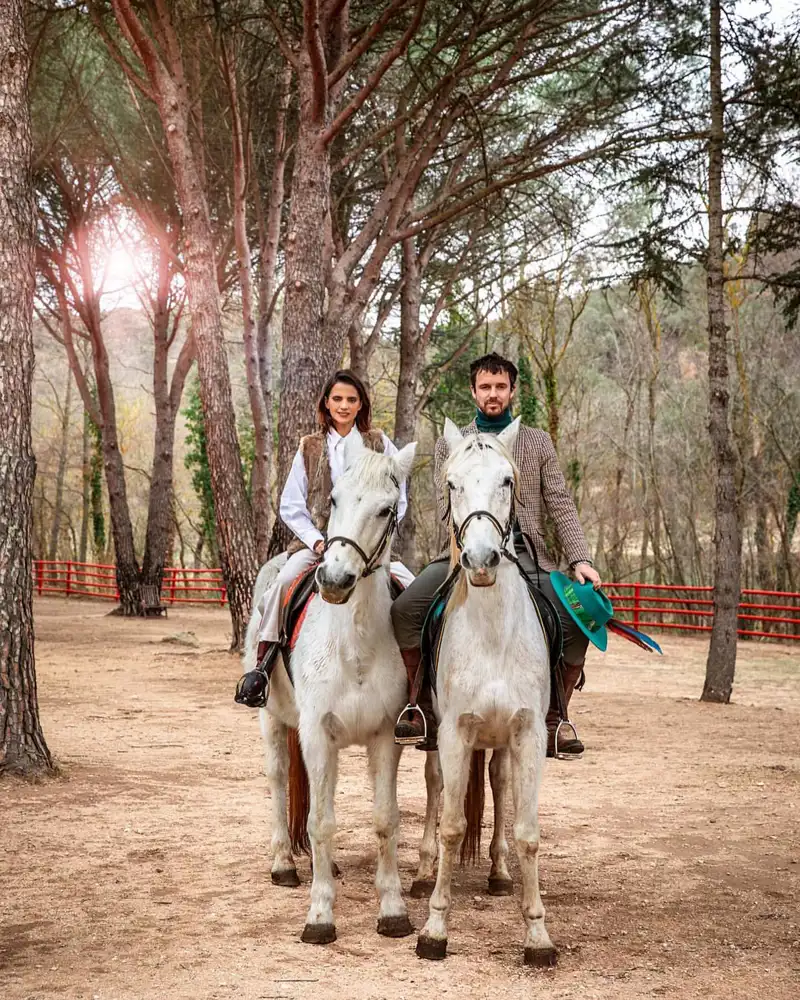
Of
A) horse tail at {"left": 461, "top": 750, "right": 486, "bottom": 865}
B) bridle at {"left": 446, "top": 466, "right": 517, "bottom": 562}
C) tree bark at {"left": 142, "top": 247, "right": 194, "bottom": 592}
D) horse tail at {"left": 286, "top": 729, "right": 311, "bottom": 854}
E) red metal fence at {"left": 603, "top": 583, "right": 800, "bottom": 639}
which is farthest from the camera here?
tree bark at {"left": 142, "top": 247, "right": 194, "bottom": 592}

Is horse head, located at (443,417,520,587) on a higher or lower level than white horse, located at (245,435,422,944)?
higher

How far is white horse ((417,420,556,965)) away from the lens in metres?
3.71

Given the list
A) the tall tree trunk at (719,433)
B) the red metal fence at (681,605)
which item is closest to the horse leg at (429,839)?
the tall tree trunk at (719,433)

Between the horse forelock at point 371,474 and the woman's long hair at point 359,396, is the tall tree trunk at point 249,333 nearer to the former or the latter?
the woman's long hair at point 359,396

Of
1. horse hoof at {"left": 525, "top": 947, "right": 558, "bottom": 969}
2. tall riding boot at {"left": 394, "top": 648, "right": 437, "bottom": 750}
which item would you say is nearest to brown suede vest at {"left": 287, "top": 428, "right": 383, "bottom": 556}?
tall riding boot at {"left": 394, "top": 648, "right": 437, "bottom": 750}

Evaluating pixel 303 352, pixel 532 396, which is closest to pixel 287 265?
pixel 303 352

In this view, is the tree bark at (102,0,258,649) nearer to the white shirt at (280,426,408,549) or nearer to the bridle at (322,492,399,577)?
the white shirt at (280,426,408,549)

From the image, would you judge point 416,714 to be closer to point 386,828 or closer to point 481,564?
point 386,828

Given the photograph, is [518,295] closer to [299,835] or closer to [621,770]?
[621,770]

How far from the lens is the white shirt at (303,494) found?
15.0ft

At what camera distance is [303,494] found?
191 inches

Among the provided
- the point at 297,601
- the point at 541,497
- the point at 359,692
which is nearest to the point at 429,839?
the point at 359,692

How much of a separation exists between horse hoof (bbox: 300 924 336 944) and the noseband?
4.60 feet

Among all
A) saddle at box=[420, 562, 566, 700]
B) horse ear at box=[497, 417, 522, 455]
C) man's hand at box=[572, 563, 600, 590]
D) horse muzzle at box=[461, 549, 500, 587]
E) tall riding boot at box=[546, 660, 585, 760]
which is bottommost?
tall riding boot at box=[546, 660, 585, 760]
